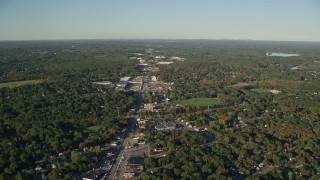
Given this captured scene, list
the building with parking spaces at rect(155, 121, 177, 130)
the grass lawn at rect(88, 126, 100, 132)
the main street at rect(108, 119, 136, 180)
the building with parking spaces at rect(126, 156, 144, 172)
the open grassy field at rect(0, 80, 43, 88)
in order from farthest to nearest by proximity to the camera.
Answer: the open grassy field at rect(0, 80, 43, 88)
the building with parking spaces at rect(155, 121, 177, 130)
the grass lawn at rect(88, 126, 100, 132)
the building with parking spaces at rect(126, 156, 144, 172)
the main street at rect(108, 119, 136, 180)

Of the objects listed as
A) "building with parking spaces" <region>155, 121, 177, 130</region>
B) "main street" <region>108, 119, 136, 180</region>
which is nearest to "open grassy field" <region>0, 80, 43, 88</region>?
"main street" <region>108, 119, 136, 180</region>

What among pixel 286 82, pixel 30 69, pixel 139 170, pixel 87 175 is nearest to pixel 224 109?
pixel 139 170

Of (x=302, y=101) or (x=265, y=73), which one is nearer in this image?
(x=302, y=101)

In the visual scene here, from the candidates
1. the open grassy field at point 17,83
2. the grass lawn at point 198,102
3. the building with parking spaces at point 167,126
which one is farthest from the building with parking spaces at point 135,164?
the open grassy field at point 17,83

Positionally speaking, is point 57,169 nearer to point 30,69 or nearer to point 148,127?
point 148,127

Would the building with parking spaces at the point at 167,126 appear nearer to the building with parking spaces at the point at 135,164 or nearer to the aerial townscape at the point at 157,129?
the aerial townscape at the point at 157,129

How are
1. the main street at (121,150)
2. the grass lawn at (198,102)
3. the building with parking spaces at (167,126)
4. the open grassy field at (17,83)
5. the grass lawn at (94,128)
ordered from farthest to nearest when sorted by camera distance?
the open grassy field at (17,83), the grass lawn at (198,102), the building with parking spaces at (167,126), the grass lawn at (94,128), the main street at (121,150)

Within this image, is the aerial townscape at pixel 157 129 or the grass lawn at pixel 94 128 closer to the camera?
the aerial townscape at pixel 157 129

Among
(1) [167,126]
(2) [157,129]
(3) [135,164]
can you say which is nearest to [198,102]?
(1) [167,126]

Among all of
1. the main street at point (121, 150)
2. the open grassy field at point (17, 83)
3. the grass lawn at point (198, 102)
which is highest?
the open grassy field at point (17, 83)

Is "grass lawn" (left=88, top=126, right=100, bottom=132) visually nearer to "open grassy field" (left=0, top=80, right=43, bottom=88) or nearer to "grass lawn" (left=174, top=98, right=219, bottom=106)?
"grass lawn" (left=174, top=98, right=219, bottom=106)

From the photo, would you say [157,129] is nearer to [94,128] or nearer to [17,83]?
[94,128]
